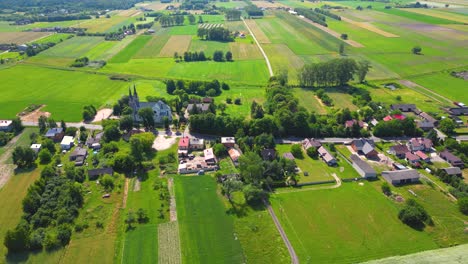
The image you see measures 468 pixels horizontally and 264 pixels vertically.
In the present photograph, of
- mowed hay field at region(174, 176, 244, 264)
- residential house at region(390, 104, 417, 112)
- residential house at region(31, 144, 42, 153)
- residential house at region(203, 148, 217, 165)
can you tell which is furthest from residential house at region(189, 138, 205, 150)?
residential house at region(390, 104, 417, 112)

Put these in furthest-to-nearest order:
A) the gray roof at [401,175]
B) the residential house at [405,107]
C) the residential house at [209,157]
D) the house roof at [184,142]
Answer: the residential house at [405,107]
the house roof at [184,142]
the residential house at [209,157]
the gray roof at [401,175]

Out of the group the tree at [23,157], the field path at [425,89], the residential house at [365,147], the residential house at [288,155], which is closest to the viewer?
the tree at [23,157]

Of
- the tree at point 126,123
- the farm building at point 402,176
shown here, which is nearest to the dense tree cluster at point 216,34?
the tree at point 126,123

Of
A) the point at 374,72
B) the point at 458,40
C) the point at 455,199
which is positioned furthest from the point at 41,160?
the point at 458,40

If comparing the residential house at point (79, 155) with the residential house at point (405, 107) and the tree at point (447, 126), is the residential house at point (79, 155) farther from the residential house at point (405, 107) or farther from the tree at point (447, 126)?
the tree at point (447, 126)

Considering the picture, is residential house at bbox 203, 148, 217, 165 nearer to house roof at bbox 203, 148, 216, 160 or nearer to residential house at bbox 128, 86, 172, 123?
house roof at bbox 203, 148, 216, 160

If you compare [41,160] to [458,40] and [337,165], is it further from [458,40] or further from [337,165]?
[458,40]
